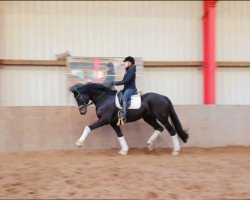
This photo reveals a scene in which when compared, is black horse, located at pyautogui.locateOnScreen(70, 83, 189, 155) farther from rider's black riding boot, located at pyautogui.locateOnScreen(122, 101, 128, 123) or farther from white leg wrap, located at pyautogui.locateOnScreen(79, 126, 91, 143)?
→ white leg wrap, located at pyautogui.locateOnScreen(79, 126, 91, 143)

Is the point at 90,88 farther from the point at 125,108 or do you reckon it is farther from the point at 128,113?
the point at 128,113

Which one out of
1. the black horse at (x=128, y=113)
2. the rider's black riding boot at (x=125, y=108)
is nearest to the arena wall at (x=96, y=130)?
the black horse at (x=128, y=113)

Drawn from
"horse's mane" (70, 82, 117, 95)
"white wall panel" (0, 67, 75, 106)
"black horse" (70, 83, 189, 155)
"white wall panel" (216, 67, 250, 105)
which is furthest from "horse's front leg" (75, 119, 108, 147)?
"white wall panel" (216, 67, 250, 105)

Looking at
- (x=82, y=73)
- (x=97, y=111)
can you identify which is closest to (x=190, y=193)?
(x=97, y=111)

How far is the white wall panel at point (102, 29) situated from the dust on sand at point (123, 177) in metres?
3.41

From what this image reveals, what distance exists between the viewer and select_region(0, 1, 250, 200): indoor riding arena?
36.3 feet

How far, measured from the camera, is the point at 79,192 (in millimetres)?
7516

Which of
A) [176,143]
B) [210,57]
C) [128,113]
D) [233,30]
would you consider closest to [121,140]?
[128,113]

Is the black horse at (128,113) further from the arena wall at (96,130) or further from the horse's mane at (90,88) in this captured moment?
the arena wall at (96,130)

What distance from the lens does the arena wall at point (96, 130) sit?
11.2 meters

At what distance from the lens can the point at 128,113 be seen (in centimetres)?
1080

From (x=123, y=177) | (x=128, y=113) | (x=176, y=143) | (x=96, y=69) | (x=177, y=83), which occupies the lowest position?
(x=123, y=177)

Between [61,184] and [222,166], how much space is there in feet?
11.6

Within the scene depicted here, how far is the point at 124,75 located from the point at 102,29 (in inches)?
97.3
